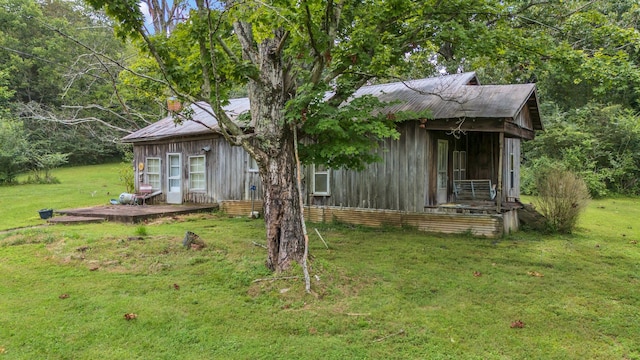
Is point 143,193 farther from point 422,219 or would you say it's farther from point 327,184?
point 422,219

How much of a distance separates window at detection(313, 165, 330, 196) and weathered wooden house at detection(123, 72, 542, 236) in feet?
0.10

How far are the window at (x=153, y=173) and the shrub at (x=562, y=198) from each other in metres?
13.3

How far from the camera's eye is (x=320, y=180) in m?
11.7

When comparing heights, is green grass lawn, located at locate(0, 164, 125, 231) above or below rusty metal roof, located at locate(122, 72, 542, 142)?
below

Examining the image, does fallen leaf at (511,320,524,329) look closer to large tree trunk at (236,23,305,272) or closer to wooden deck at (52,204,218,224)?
large tree trunk at (236,23,305,272)

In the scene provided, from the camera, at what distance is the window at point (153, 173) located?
51.3ft

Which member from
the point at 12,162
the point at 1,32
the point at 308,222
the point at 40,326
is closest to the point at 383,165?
the point at 308,222

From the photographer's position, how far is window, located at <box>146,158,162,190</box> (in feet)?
51.3

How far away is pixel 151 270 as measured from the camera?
606 cm

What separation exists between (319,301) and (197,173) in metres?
10.8

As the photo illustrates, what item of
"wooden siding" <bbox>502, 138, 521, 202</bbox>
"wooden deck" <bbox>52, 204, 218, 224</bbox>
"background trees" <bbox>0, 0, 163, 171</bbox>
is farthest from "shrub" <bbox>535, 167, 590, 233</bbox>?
"background trees" <bbox>0, 0, 163, 171</bbox>

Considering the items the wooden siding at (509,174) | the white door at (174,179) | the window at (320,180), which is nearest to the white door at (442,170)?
the wooden siding at (509,174)

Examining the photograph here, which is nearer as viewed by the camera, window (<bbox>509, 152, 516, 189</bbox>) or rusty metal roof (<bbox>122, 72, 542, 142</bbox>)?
rusty metal roof (<bbox>122, 72, 542, 142</bbox>)

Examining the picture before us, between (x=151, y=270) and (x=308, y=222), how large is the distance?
5.77m
